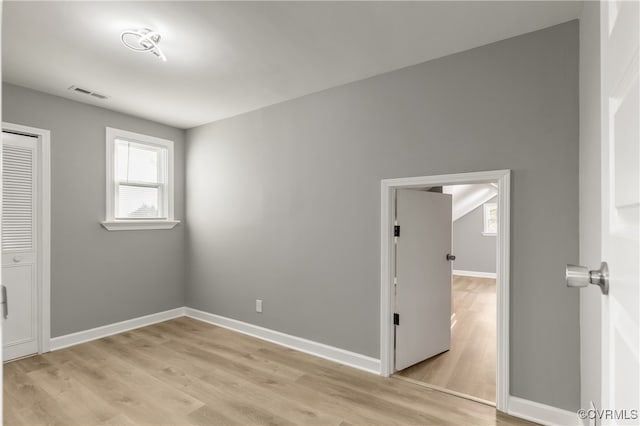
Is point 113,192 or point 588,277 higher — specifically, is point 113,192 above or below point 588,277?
above

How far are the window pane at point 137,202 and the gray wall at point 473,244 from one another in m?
6.69

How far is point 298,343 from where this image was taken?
3537mm

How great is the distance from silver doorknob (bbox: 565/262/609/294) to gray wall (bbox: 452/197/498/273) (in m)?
7.85

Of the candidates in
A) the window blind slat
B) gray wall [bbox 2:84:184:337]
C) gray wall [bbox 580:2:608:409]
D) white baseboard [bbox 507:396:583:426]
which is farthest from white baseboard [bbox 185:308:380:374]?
the window blind slat

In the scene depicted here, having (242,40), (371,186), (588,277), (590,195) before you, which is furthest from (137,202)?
(588,277)

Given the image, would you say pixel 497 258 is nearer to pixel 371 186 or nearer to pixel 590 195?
pixel 590 195

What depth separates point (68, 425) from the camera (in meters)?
2.25

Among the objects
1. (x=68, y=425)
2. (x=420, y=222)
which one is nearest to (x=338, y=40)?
(x=420, y=222)

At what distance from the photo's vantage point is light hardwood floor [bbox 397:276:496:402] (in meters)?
2.78

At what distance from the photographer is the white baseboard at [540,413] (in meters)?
2.21

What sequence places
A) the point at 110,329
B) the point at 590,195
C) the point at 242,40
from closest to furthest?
the point at 590,195
the point at 242,40
the point at 110,329

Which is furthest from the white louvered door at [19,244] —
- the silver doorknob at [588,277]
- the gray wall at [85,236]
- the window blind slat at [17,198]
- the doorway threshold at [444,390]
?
the silver doorknob at [588,277]

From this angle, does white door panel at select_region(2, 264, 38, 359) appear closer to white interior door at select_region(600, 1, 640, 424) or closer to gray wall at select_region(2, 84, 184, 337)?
gray wall at select_region(2, 84, 184, 337)

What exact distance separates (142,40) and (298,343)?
9.57 ft
